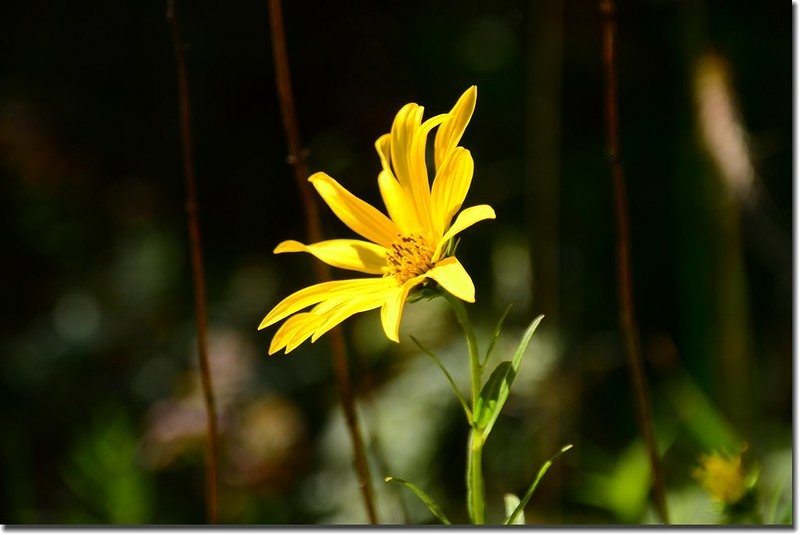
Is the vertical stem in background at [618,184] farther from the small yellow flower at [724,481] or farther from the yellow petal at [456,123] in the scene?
the yellow petal at [456,123]

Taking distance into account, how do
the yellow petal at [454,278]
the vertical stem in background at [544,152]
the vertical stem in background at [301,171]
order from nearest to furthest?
the yellow petal at [454,278], the vertical stem in background at [301,171], the vertical stem in background at [544,152]

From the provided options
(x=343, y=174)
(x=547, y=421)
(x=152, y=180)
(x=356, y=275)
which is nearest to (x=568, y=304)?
(x=547, y=421)

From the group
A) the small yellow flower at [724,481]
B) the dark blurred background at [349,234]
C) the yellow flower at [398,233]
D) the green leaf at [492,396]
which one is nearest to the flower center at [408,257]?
the yellow flower at [398,233]

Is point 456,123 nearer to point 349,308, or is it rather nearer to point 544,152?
point 349,308

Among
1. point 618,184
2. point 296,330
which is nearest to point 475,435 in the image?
point 296,330

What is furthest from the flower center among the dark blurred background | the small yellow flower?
the dark blurred background

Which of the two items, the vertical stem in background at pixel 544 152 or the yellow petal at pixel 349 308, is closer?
the yellow petal at pixel 349 308
